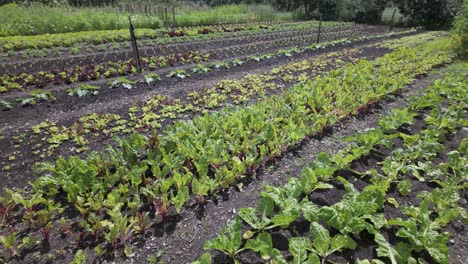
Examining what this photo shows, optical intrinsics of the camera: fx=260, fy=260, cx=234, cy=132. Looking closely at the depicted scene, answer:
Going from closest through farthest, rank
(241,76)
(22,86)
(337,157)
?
(337,157) → (22,86) → (241,76)

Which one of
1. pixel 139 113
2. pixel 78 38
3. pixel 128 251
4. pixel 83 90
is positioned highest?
pixel 78 38

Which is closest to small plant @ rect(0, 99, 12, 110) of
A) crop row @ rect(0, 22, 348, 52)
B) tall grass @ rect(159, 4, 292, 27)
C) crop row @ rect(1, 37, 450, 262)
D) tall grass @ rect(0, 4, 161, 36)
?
crop row @ rect(1, 37, 450, 262)

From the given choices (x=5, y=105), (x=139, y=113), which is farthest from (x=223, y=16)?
(x=5, y=105)

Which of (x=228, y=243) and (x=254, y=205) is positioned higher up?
(x=228, y=243)

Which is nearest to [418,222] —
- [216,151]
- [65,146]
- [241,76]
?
[216,151]

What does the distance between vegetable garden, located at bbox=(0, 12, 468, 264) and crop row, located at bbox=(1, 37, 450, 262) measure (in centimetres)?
2

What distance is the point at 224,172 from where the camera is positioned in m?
3.77

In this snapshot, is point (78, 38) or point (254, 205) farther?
point (78, 38)

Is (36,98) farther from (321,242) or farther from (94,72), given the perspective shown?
(321,242)

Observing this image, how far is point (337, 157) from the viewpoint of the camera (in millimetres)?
3908

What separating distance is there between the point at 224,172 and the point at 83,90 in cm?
556

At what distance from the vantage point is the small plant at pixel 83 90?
7086 millimetres

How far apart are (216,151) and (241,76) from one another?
226 inches

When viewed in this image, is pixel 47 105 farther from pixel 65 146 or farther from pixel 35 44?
pixel 35 44
